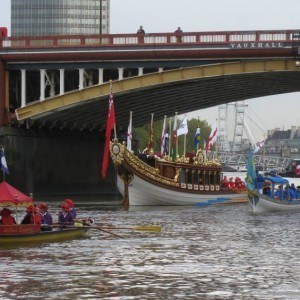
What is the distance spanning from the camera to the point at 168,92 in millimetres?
70750

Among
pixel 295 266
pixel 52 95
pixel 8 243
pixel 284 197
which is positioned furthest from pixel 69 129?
pixel 295 266

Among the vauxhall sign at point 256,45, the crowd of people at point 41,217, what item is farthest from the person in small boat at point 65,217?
the vauxhall sign at point 256,45

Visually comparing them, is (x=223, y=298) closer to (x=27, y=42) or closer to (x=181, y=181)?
(x=181, y=181)

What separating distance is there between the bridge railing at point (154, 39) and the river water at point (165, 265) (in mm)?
21816

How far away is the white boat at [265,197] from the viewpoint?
54031 mm

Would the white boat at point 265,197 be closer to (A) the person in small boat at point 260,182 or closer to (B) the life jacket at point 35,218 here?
(A) the person in small boat at point 260,182

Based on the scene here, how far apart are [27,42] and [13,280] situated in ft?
151

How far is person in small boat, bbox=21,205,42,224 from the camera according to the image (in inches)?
1394

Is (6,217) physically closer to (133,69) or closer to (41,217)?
(41,217)

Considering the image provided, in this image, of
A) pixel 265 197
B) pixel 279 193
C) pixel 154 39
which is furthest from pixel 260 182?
pixel 154 39

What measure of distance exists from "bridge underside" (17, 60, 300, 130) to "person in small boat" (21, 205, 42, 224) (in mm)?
30850

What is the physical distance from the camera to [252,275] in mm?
27172

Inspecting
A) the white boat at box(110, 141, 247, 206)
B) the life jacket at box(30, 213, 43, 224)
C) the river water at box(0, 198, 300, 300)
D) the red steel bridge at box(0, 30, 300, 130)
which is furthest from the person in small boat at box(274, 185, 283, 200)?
the life jacket at box(30, 213, 43, 224)

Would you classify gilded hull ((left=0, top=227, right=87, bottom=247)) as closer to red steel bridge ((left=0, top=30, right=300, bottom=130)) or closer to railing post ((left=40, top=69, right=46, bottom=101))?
red steel bridge ((left=0, top=30, right=300, bottom=130))
